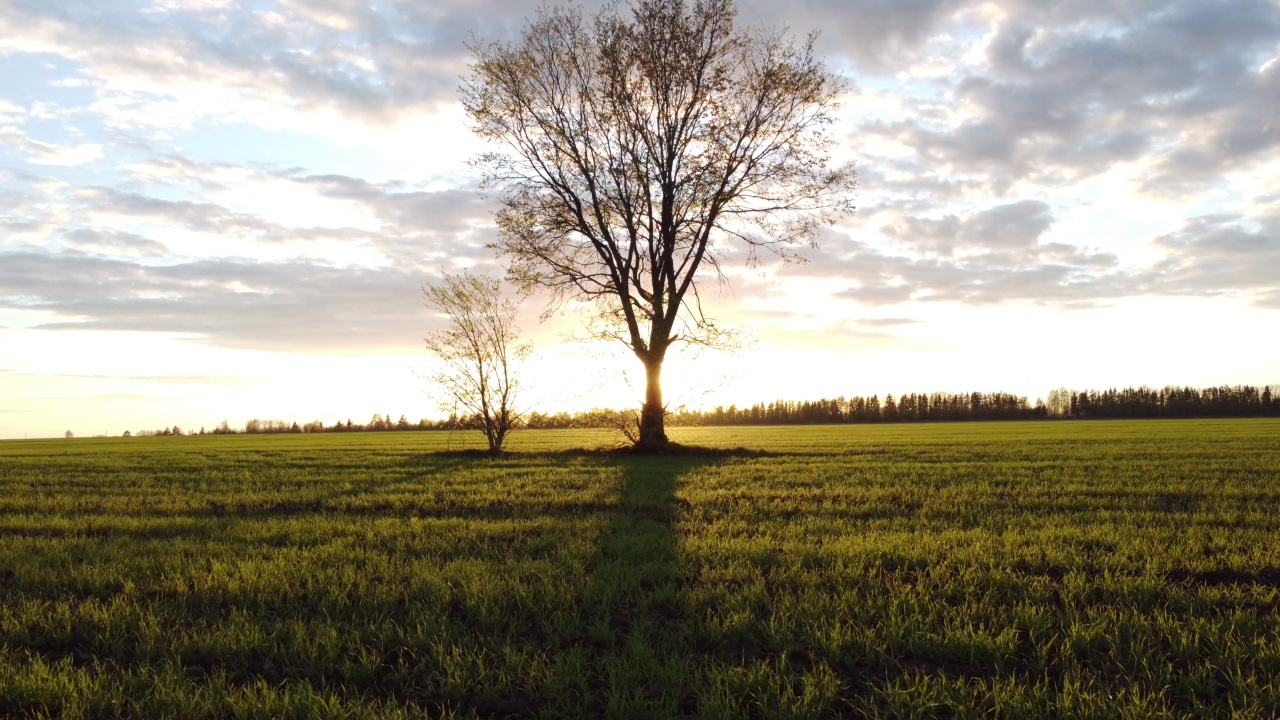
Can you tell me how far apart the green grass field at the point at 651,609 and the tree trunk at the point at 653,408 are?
45.1 feet

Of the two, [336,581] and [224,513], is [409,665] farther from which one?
[224,513]

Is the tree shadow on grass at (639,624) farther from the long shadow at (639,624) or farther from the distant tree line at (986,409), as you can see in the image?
the distant tree line at (986,409)

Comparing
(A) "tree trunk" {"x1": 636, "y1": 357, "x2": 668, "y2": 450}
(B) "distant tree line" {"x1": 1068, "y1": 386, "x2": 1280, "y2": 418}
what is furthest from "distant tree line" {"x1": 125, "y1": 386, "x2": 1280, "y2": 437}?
(A) "tree trunk" {"x1": 636, "y1": 357, "x2": 668, "y2": 450}

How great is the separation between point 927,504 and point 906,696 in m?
8.22

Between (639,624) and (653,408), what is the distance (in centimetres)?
2113

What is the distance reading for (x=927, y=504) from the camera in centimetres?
1186

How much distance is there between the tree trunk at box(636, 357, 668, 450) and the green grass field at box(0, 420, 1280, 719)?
45.1 ft

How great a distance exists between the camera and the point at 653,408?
1051 inches

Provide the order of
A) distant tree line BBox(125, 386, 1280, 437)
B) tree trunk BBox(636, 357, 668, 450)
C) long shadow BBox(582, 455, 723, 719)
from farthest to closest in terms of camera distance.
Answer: distant tree line BBox(125, 386, 1280, 437) < tree trunk BBox(636, 357, 668, 450) < long shadow BBox(582, 455, 723, 719)

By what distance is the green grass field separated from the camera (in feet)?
14.5

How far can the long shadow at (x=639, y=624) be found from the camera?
4328mm

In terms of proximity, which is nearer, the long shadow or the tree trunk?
the long shadow

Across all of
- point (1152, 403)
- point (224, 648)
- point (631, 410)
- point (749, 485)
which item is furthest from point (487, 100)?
point (1152, 403)

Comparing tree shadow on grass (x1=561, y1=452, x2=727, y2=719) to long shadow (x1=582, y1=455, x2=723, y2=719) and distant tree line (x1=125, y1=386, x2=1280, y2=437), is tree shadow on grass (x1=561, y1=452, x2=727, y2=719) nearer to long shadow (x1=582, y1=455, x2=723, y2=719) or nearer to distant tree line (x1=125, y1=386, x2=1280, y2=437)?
long shadow (x1=582, y1=455, x2=723, y2=719)
